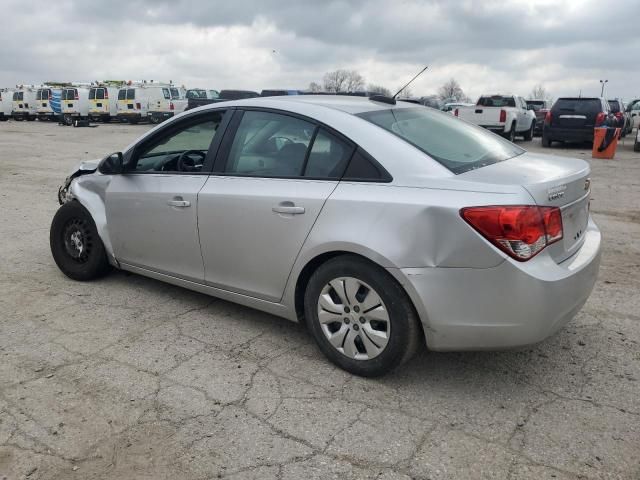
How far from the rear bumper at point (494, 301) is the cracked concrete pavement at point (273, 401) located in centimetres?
40

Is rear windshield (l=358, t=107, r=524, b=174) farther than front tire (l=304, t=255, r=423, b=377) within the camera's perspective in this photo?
Yes

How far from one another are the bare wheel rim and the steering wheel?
143 cm

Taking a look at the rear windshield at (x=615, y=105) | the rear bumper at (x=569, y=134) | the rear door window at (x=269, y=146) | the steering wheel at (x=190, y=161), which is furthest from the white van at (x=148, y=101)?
the rear door window at (x=269, y=146)

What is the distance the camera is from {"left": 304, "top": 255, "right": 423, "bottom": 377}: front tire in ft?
9.50

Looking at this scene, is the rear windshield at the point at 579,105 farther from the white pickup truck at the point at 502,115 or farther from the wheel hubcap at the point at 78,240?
the wheel hubcap at the point at 78,240

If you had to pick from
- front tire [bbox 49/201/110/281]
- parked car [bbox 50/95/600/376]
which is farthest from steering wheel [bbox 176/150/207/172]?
front tire [bbox 49/201/110/281]

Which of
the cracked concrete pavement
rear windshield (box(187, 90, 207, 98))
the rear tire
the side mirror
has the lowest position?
the cracked concrete pavement

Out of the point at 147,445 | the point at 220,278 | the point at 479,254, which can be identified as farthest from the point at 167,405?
the point at 479,254

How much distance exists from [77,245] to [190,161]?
1388mm

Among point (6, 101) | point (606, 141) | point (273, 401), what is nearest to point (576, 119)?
point (606, 141)

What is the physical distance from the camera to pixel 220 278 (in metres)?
3.71

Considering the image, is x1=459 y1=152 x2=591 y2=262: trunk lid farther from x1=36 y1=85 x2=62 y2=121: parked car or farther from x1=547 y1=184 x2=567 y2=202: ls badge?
x1=36 y1=85 x2=62 y2=121: parked car

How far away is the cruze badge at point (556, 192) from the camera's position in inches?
109

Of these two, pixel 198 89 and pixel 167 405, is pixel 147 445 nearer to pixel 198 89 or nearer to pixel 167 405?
pixel 167 405
